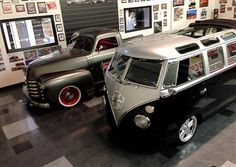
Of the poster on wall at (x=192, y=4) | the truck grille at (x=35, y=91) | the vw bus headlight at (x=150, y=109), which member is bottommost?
the truck grille at (x=35, y=91)

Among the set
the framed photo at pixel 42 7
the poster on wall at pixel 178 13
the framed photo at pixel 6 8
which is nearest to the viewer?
the framed photo at pixel 6 8

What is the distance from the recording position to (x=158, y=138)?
2717mm

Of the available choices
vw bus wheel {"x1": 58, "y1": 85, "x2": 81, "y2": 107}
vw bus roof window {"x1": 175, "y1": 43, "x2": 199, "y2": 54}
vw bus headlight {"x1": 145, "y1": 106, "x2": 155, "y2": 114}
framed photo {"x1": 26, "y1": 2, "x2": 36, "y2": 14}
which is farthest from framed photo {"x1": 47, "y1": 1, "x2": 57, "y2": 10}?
vw bus headlight {"x1": 145, "y1": 106, "x2": 155, "y2": 114}

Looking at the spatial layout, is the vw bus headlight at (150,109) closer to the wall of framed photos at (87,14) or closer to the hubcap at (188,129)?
the hubcap at (188,129)

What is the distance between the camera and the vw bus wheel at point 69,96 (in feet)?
14.3

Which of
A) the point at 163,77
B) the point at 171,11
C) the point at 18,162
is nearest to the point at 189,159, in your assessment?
the point at 163,77

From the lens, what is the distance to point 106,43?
4.96 m

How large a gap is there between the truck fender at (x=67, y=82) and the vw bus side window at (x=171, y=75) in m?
2.24

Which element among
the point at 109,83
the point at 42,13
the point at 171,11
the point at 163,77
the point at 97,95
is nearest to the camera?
the point at 163,77

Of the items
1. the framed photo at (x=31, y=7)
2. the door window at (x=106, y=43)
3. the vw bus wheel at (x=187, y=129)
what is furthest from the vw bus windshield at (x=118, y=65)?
the framed photo at (x=31, y=7)

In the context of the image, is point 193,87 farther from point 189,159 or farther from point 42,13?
point 42,13

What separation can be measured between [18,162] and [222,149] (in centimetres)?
290

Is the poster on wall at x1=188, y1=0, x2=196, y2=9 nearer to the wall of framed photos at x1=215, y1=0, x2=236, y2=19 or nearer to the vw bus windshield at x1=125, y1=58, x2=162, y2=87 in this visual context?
the wall of framed photos at x1=215, y1=0, x2=236, y2=19

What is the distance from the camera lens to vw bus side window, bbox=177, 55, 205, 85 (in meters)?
2.79
